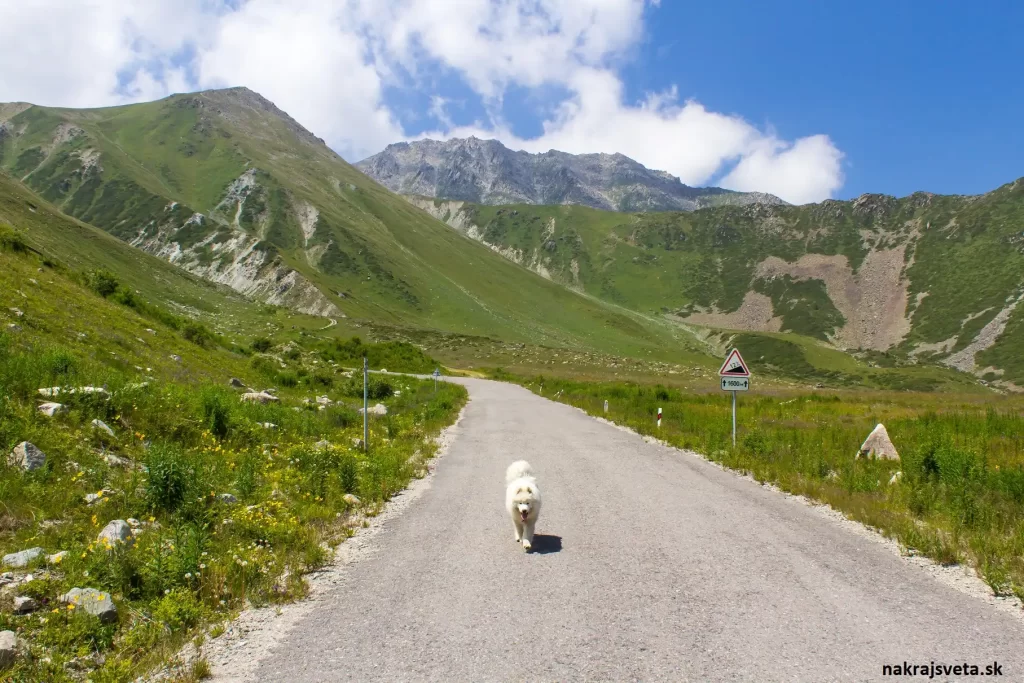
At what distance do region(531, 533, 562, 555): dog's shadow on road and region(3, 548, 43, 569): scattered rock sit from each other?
5756 mm

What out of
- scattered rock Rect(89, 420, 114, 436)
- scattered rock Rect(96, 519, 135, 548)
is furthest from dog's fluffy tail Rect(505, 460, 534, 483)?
scattered rock Rect(89, 420, 114, 436)

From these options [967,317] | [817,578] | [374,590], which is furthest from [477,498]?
[967,317]

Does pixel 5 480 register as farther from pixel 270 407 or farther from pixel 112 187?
pixel 112 187

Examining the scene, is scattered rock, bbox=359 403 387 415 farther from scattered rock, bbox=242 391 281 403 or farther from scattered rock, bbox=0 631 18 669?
scattered rock, bbox=0 631 18 669

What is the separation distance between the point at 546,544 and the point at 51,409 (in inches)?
337

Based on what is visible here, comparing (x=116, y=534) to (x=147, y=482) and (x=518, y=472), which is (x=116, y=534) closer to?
(x=147, y=482)

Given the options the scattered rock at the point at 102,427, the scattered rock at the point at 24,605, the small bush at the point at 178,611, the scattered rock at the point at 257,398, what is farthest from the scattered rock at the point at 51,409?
the scattered rock at the point at 257,398

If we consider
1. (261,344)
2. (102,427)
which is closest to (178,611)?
(102,427)

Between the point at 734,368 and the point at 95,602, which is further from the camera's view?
the point at 734,368

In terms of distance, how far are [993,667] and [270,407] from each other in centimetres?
1653

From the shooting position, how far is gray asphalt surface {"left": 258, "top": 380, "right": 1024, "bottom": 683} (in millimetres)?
4988

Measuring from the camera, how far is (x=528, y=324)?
159m

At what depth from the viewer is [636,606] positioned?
620 cm

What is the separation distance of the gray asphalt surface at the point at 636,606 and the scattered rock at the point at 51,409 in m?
6.04
